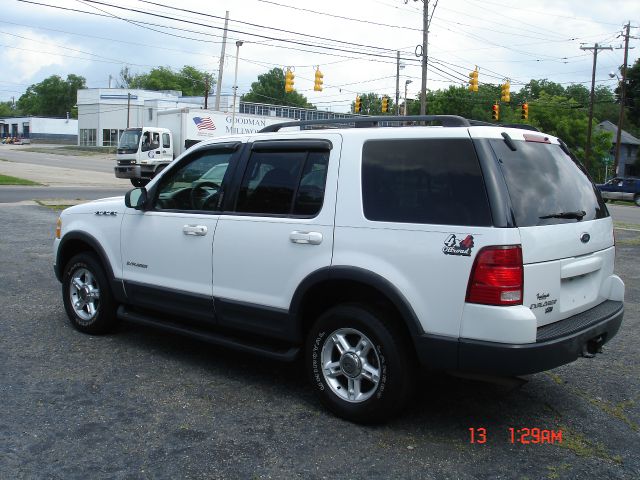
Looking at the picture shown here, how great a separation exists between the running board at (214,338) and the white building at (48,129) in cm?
11137

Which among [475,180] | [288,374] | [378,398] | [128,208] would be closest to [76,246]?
[128,208]

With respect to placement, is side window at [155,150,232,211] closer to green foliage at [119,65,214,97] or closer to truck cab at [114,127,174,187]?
truck cab at [114,127,174,187]

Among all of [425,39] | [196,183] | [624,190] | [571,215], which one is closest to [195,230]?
[196,183]

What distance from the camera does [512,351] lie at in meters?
3.46

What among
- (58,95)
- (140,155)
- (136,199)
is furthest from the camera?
(58,95)

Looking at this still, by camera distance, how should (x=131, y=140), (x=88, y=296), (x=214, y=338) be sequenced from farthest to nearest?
(x=131, y=140) < (x=88, y=296) < (x=214, y=338)

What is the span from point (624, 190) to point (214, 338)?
36949 millimetres

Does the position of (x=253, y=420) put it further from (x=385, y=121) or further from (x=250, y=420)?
(x=385, y=121)

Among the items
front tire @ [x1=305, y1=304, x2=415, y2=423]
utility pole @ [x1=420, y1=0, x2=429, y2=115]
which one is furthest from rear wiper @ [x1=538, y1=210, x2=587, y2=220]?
utility pole @ [x1=420, y1=0, x2=429, y2=115]

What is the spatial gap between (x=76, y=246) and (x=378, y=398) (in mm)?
3538

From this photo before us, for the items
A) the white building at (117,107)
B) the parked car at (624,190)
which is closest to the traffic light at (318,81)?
the parked car at (624,190)

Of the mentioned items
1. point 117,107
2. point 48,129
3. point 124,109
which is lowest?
point 48,129

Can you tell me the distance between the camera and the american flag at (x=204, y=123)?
33594 millimetres

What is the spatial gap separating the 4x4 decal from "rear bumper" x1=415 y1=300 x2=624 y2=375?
19.4 inches
